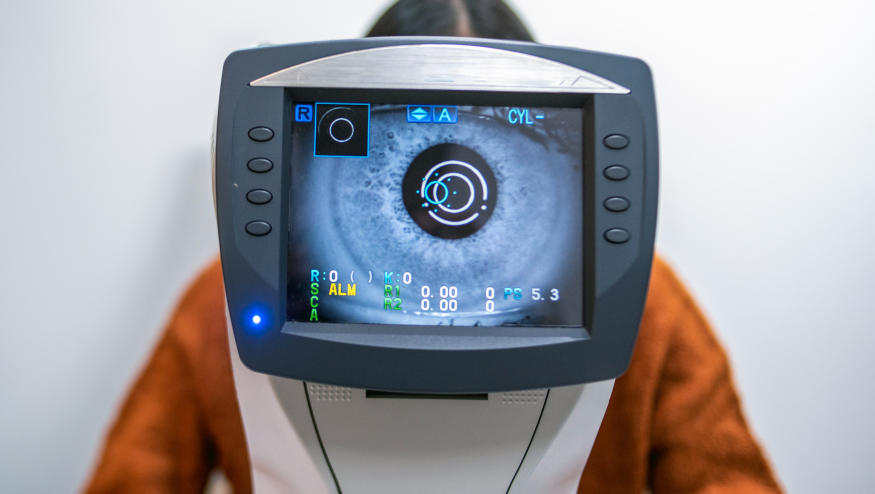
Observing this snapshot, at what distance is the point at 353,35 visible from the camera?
0.86m

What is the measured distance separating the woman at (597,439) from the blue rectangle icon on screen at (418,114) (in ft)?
0.77

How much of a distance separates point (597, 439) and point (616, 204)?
0.44 metres

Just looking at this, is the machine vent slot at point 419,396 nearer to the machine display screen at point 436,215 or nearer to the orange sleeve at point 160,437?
the machine display screen at point 436,215

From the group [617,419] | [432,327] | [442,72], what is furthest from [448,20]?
[617,419]

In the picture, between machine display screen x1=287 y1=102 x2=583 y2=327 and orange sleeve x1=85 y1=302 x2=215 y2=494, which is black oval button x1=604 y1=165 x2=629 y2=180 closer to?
machine display screen x1=287 y1=102 x2=583 y2=327

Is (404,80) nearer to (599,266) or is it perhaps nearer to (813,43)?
(599,266)

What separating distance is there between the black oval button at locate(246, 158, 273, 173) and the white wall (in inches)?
20.0

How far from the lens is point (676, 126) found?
0.85 meters

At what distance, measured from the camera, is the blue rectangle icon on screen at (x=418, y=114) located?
0.41 m

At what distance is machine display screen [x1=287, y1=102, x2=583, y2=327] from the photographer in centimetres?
41

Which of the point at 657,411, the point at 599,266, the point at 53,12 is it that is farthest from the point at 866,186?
the point at 53,12

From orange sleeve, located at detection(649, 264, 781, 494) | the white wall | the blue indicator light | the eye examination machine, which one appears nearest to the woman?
orange sleeve, located at detection(649, 264, 781, 494)

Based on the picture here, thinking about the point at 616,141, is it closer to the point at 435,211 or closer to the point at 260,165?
the point at 435,211

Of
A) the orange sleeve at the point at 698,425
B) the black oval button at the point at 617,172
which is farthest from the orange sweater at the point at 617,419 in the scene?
the black oval button at the point at 617,172
